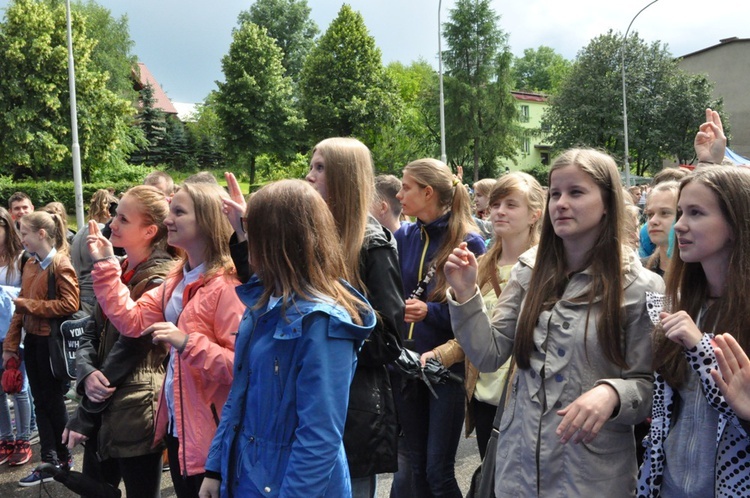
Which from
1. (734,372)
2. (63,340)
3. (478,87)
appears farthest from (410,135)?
(734,372)

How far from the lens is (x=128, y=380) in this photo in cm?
334

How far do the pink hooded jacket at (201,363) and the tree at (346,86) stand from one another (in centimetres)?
4246

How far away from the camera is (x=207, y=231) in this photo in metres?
3.22

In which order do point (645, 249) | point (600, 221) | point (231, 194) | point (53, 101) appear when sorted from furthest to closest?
point (53, 101), point (645, 249), point (231, 194), point (600, 221)

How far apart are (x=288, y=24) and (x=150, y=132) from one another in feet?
60.4

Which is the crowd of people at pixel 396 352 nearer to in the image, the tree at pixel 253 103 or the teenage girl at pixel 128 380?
the teenage girl at pixel 128 380

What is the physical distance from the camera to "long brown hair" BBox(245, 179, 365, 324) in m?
2.26

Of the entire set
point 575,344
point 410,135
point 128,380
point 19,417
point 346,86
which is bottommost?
point 19,417

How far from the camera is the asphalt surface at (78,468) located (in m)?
4.73

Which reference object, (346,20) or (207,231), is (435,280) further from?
(346,20)

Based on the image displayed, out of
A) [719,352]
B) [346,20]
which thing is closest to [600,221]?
[719,352]

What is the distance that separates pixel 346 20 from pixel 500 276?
46525mm

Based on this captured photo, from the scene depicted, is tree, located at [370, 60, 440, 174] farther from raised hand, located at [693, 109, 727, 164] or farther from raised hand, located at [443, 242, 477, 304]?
raised hand, located at [443, 242, 477, 304]

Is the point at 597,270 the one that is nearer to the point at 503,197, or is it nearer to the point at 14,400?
the point at 503,197
